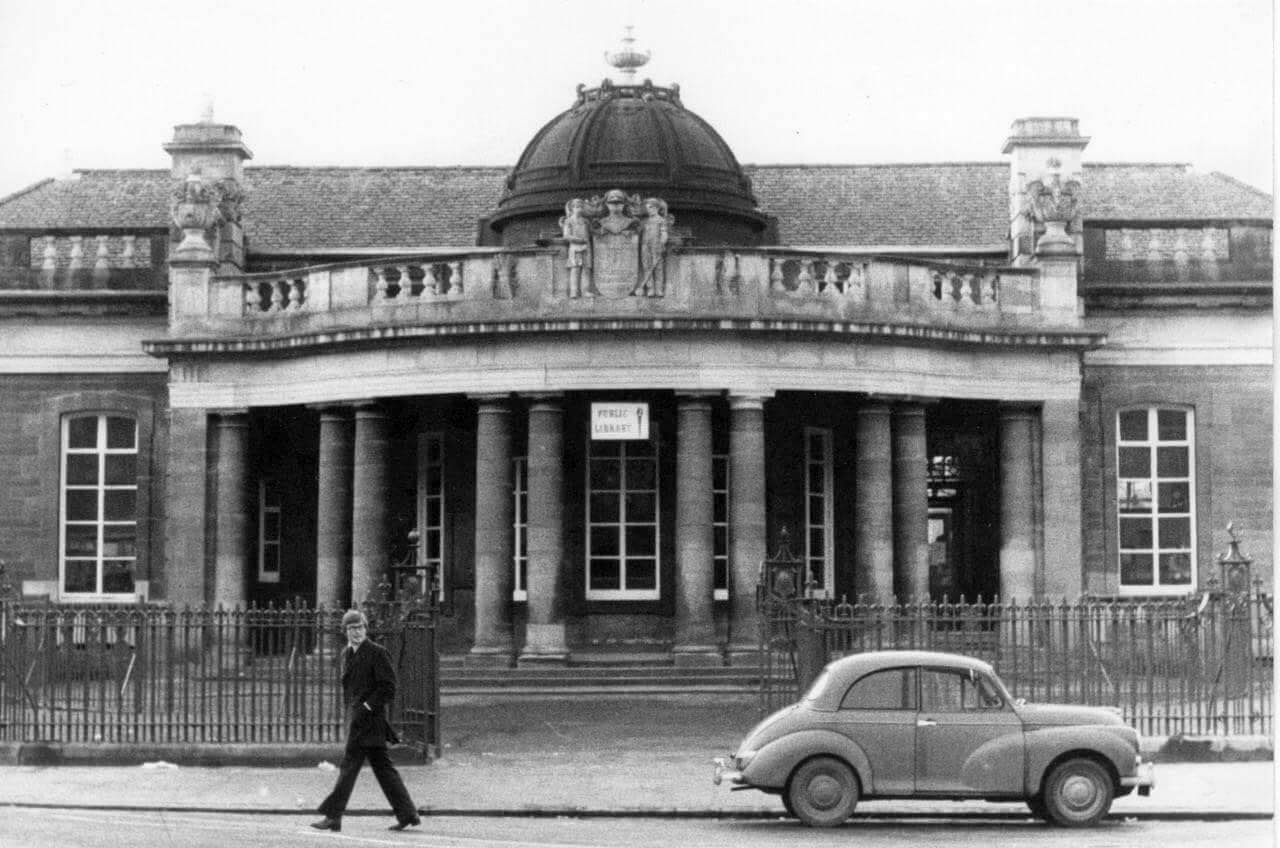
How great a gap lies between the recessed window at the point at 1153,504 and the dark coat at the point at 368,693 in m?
18.1

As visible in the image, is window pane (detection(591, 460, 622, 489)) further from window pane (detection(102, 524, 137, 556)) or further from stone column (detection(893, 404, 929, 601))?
window pane (detection(102, 524, 137, 556))

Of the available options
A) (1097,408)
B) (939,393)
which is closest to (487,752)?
(939,393)

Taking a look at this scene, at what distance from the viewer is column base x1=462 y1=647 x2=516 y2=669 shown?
28.9m

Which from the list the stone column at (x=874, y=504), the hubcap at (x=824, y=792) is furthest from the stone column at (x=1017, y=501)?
the hubcap at (x=824, y=792)

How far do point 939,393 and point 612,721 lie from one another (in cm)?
777

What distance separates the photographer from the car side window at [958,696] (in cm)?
1778

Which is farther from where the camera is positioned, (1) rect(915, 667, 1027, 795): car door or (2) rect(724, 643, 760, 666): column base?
(2) rect(724, 643, 760, 666): column base

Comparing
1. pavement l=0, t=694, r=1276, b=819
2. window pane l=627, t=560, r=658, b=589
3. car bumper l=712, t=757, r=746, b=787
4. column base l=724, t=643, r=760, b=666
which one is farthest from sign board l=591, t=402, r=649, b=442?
car bumper l=712, t=757, r=746, b=787

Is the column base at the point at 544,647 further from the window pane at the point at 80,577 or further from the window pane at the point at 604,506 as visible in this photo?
the window pane at the point at 80,577

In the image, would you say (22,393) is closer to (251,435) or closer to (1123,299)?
(251,435)

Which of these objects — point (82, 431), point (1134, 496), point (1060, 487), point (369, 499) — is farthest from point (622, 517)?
point (82, 431)

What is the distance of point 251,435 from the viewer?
32562 mm

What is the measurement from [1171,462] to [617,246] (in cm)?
1020

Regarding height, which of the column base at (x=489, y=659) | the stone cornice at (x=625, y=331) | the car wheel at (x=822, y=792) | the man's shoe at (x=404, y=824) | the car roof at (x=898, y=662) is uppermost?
the stone cornice at (x=625, y=331)
